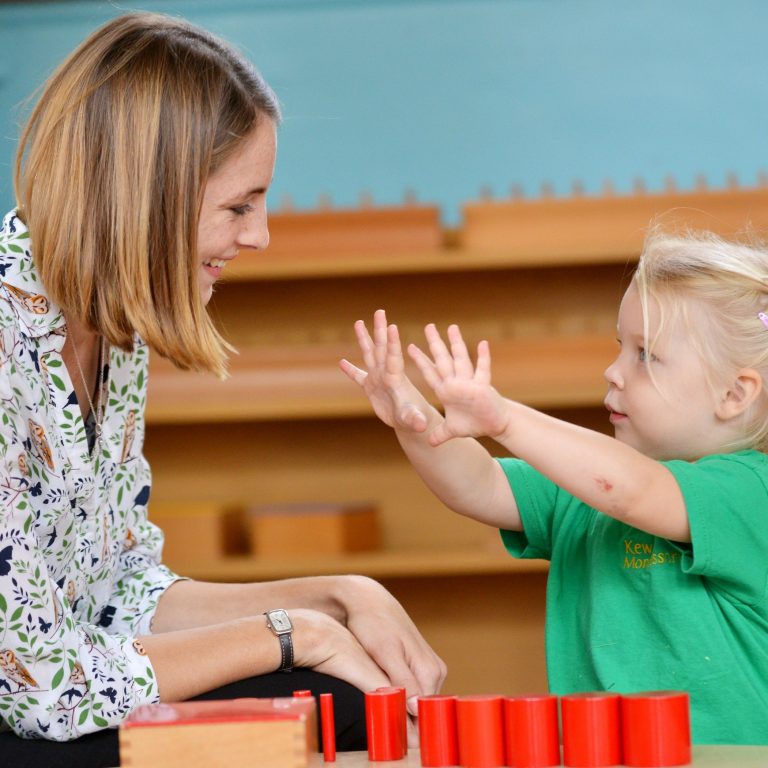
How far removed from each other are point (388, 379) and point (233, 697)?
1.31 ft

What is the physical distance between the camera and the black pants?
1.23m

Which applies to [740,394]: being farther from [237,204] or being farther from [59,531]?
[59,531]

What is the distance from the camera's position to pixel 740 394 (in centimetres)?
137

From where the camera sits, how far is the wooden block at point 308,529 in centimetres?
309

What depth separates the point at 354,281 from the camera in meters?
3.36

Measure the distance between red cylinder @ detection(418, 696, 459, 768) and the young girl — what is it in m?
0.27

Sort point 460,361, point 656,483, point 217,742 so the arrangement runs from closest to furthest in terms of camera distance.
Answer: point 217,742, point 460,361, point 656,483

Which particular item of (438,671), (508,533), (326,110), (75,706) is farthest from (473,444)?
(326,110)

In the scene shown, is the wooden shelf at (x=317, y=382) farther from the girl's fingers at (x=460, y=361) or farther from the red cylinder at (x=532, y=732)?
the red cylinder at (x=532, y=732)

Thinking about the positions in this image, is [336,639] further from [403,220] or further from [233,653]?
[403,220]

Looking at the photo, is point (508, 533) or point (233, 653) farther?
point (508, 533)

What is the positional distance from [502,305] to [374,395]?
6.53ft

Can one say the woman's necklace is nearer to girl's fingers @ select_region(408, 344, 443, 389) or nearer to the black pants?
the black pants

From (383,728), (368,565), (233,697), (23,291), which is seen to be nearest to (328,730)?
(383,728)
